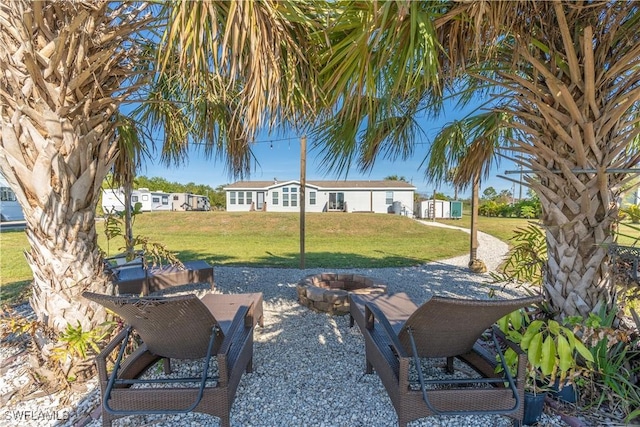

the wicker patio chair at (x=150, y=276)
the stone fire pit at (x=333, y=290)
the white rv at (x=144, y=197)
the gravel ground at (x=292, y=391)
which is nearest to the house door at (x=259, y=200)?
the white rv at (x=144, y=197)

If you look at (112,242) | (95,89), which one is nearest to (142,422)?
(95,89)

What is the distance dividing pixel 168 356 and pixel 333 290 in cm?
269

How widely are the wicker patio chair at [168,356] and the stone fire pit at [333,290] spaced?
2169 mm

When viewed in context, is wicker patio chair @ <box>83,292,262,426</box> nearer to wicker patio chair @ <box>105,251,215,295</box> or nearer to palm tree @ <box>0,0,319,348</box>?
palm tree @ <box>0,0,319,348</box>

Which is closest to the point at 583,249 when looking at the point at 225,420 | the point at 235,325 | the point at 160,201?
the point at 235,325

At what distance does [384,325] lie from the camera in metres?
2.50

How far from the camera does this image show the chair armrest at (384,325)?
7.30 feet

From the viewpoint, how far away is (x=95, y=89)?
2764mm

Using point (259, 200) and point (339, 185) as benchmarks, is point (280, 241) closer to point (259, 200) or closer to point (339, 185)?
point (339, 185)

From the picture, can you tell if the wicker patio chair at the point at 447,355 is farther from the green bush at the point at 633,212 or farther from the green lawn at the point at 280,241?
the green lawn at the point at 280,241

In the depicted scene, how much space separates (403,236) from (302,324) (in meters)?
13.4

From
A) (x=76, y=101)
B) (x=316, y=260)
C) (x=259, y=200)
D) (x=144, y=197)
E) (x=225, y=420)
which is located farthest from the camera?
(x=144, y=197)

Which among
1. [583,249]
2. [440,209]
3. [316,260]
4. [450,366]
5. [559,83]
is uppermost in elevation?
[559,83]

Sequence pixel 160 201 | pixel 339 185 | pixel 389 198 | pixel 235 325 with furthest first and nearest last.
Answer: pixel 160 201
pixel 339 185
pixel 389 198
pixel 235 325
